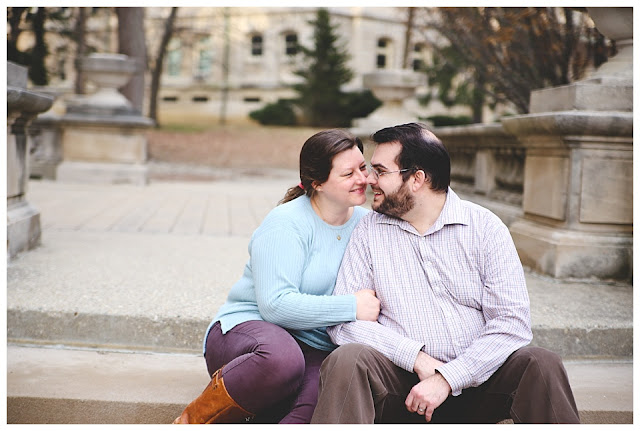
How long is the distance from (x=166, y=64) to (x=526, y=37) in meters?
35.3

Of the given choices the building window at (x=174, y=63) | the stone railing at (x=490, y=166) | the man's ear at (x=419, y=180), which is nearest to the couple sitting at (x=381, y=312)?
the man's ear at (x=419, y=180)

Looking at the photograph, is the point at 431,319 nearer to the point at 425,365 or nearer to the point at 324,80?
the point at 425,365

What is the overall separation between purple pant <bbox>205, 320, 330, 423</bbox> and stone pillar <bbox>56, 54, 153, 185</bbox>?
959cm

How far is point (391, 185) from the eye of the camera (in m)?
2.69

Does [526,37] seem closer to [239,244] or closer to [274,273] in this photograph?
[239,244]

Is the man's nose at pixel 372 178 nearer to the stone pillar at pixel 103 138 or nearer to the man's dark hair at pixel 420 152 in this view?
the man's dark hair at pixel 420 152

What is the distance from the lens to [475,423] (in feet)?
8.51

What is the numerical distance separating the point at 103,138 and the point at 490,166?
7.81 metres

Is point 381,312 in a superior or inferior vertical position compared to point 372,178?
inferior

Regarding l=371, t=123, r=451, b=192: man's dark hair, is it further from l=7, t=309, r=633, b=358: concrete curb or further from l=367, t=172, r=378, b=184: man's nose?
l=7, t=309, r=633, b=358: concrete curb

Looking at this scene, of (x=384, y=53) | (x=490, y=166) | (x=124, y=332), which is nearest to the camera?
(x=124, y=332)

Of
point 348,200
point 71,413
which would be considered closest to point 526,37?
point 348,200

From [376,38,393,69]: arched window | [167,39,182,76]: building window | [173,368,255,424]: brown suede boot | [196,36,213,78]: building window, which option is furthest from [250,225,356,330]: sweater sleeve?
[167,39,182,76]: building window

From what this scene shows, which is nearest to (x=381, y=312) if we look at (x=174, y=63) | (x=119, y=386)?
(x=119, y=386)
